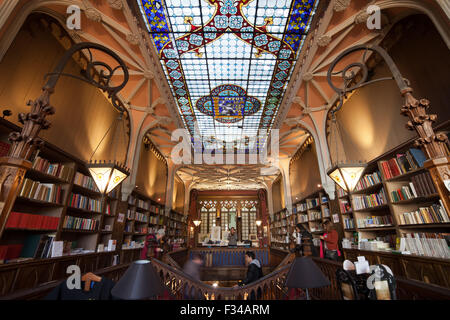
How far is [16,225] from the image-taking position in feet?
9.57

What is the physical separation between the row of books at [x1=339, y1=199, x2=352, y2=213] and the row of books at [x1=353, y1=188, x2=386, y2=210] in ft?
1.40

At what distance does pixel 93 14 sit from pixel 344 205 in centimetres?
714

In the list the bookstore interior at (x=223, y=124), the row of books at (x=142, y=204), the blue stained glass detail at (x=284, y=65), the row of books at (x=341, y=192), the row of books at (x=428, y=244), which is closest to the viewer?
the bookstore interior at (x=223, y=124)

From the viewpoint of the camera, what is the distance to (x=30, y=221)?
10.3ft

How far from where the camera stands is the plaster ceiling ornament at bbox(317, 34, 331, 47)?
4.26 m

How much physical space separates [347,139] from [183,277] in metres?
5.33

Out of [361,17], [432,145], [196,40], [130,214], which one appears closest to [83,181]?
[130,214]

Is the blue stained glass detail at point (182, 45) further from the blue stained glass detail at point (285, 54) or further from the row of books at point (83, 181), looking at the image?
the row of books at point (83, 181)

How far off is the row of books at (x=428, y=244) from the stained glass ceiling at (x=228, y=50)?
4585mm

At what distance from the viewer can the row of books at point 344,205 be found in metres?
5.21

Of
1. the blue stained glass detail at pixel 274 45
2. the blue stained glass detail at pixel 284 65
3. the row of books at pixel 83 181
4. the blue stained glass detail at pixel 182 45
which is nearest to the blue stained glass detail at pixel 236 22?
the blue stained glass detail at pixel 274 45

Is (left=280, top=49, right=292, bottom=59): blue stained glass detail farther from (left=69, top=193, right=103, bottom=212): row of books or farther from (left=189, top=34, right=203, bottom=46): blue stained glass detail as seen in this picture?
(left=69, top=193, right=103, bottom=212): row of books

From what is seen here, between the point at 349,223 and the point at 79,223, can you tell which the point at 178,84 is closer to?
the point at 79,223
